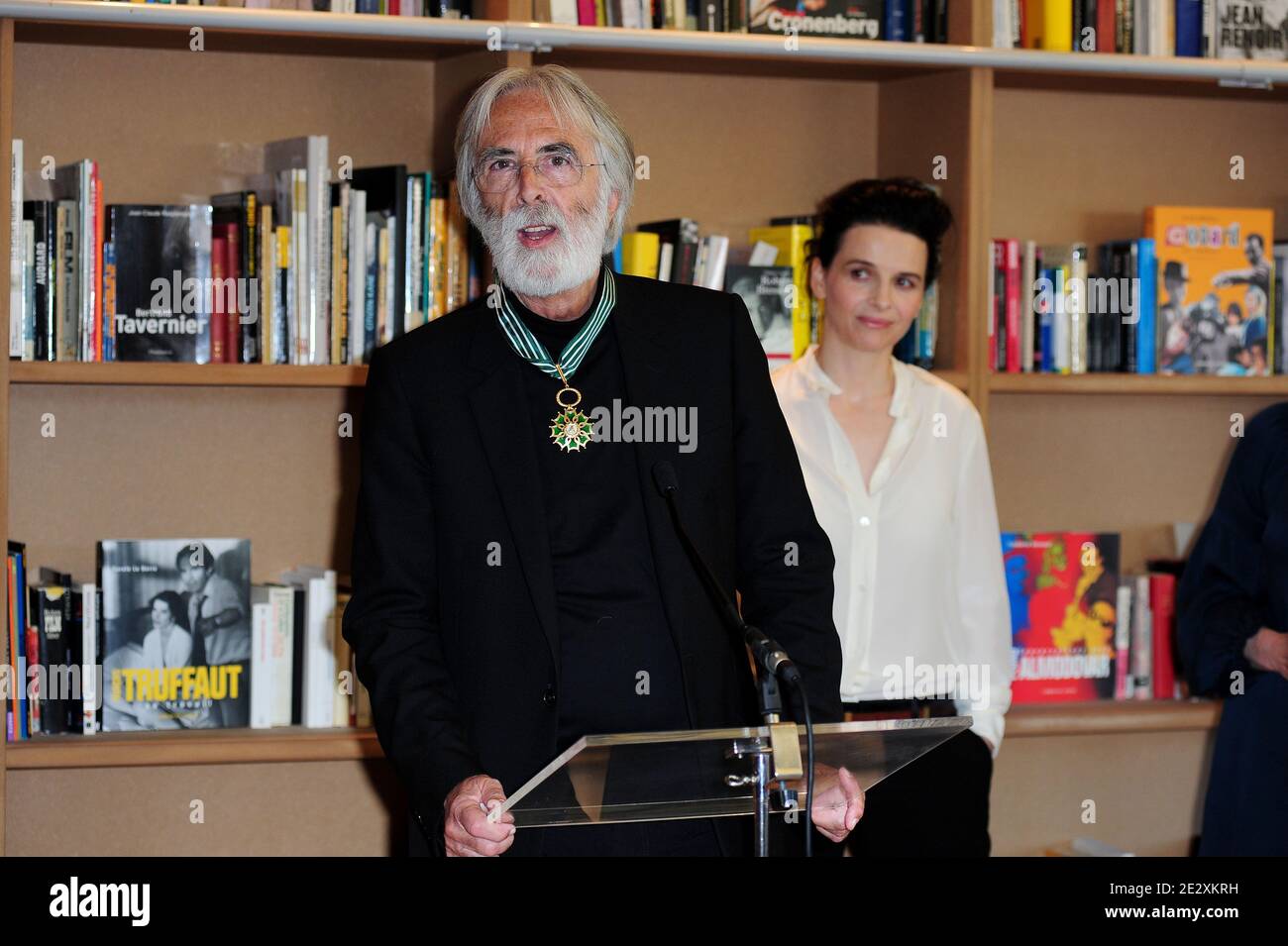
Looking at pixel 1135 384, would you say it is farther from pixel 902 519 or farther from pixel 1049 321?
pixel 902 519

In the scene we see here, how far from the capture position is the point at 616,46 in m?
2.78

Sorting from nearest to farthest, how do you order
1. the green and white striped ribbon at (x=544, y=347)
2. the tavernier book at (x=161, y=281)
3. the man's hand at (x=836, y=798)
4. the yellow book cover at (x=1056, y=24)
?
the man's hand at (x=836, y=798) → the green and white striped ribbon at (x=544, y=347) → the tavernier book at (x=161, y=281) → the yellow book cover at (x=1056, y=24)

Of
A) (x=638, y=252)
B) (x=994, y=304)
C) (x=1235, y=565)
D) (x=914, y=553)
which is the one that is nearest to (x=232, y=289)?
(x=638, y=252)

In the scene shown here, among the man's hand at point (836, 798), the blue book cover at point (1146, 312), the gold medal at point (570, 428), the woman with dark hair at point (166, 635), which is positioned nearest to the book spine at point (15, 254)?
the woman with dark hair at point (166, 635)

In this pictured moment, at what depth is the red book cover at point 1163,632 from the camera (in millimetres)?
3244

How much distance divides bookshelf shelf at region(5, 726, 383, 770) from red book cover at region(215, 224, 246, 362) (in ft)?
2.30

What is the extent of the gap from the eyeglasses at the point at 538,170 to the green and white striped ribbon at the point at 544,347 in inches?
6.2

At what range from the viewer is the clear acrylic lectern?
130 centimetres

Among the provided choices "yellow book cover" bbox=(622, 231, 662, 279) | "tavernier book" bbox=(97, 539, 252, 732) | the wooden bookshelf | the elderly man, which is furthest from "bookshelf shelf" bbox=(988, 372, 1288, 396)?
"tavernier book" bbox=(97, 539, 252, 732)

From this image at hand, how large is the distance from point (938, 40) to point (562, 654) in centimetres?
175

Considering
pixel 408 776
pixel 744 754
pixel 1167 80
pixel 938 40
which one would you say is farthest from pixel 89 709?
pixel 1167 80

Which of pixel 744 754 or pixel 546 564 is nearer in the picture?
pixel 744 754

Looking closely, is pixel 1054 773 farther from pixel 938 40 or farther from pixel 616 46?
pixel 616 46

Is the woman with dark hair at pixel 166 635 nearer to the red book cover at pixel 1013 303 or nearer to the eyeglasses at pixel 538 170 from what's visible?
the eyeglasses at pixel 538 170
